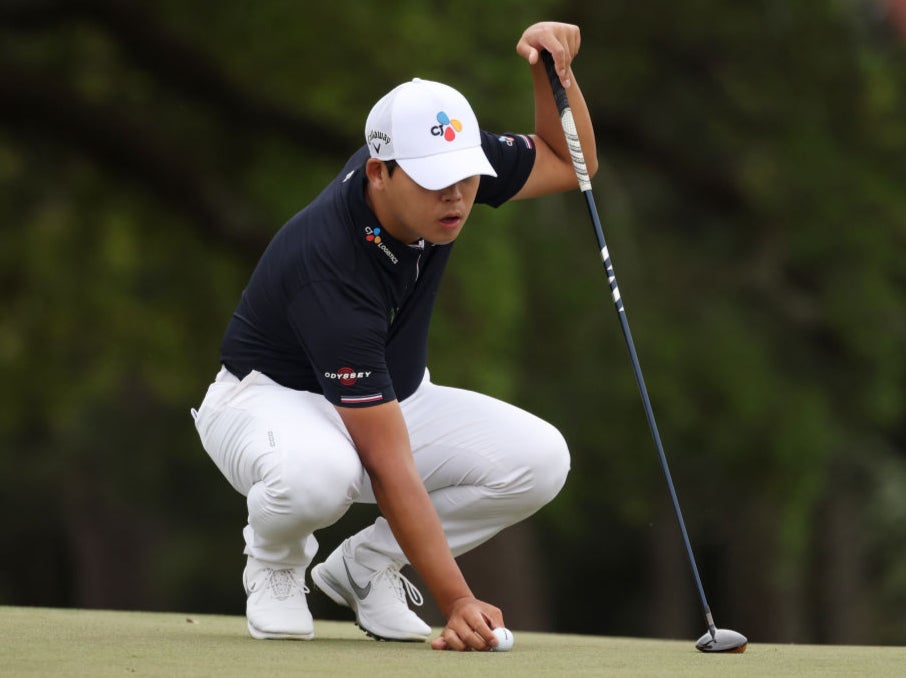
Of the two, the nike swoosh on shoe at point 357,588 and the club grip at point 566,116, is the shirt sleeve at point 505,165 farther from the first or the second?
the nike swoosh on shoe at point 357,588

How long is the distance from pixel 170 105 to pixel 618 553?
1277 centimetres

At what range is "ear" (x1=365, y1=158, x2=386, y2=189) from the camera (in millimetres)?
4734

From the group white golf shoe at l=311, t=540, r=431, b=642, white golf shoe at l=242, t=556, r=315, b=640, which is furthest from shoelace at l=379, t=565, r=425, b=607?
white golf shoe at l=242, t=556, r=315, b=640

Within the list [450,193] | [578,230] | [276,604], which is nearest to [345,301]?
[450,193]

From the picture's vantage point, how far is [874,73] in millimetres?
15031

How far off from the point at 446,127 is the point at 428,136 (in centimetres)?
7

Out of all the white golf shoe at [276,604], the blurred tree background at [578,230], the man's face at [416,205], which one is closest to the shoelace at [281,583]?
the white golf shoe at [276,604]

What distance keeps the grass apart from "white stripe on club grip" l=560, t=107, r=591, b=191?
1.35 meters

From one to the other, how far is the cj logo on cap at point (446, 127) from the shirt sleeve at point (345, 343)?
17.7 inches

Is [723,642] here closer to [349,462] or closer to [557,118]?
[349,462]

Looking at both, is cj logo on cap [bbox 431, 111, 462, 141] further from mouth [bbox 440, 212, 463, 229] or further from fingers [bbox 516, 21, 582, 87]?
fingers [bbox 516, 21, 582, 87]

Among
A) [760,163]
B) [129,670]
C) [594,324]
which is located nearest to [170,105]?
[594,324]

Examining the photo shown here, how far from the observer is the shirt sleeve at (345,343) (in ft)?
15.2

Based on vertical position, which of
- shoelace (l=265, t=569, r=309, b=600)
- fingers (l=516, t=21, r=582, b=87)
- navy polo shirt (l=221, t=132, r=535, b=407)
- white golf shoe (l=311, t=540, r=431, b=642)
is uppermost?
fingers (l=516, t=21, r=582, b=87)
